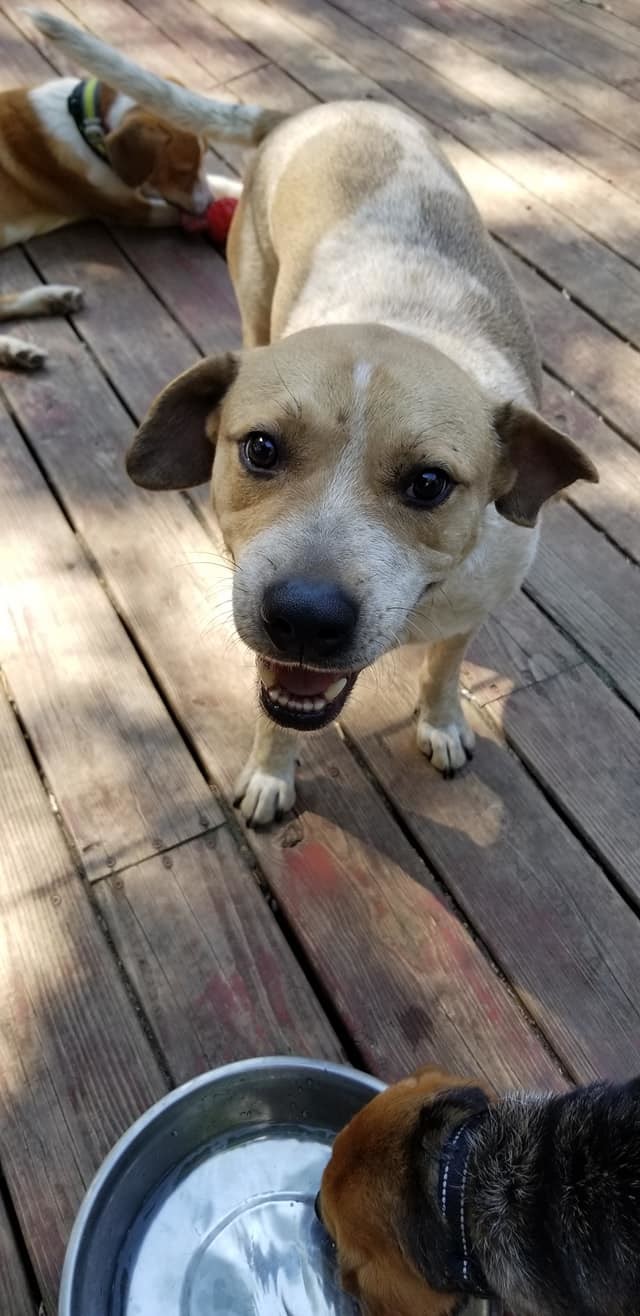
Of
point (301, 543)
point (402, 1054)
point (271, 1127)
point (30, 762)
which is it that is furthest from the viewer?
point (30, 762)

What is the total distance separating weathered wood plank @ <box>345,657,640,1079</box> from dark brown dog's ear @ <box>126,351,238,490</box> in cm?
100

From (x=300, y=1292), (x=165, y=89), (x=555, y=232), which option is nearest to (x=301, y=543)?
(x=300, y=1292)

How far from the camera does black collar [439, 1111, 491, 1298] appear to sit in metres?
1.67

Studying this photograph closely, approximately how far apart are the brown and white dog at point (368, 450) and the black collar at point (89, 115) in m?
1.96

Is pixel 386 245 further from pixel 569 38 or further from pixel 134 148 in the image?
pixel 569 38

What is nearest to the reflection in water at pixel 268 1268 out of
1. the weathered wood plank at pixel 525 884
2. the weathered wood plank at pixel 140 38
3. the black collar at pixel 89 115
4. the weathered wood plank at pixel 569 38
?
the weathered wood plank at pixel 525 884

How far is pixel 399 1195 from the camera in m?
1.67

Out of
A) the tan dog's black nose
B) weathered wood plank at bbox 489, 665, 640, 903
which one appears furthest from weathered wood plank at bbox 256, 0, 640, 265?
the tan dog's black nose

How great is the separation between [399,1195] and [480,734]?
4.87 feet

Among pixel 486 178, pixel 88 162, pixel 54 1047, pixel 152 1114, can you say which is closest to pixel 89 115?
pixel 88 162

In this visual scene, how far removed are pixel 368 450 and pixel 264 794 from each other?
3.68 feet

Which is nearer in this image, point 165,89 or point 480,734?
point 480,734

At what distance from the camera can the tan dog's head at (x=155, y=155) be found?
14.1 feet

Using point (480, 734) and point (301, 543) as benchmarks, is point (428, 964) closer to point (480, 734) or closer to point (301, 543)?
point (480, 734)
